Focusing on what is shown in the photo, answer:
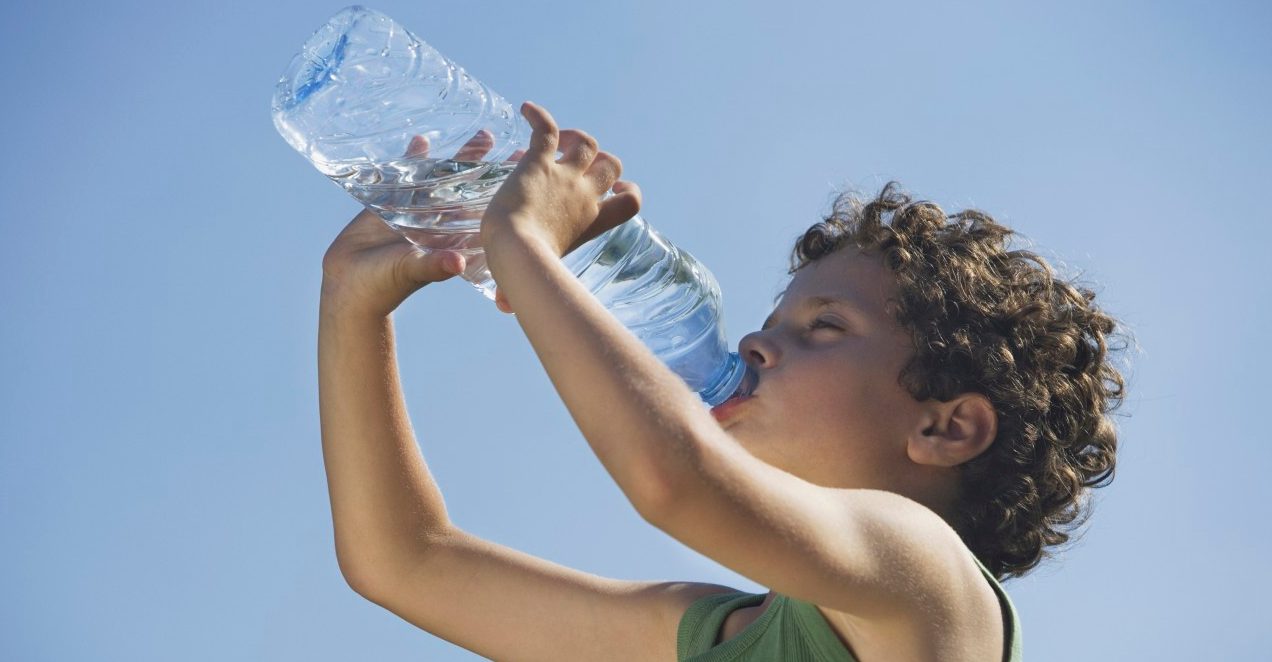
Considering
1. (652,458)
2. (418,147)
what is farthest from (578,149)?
(418,147)

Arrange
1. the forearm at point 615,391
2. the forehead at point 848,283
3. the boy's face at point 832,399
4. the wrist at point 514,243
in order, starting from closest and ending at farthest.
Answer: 1. the forearm at point 615,391
2. the wrist at point 514,243
3. the boy's face at point 832,399
4. the forehead at point 848,283

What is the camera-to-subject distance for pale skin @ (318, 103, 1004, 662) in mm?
1665

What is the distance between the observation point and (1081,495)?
9.41 feet

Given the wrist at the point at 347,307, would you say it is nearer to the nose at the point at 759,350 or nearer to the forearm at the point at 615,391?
the nose at the point at 759,350

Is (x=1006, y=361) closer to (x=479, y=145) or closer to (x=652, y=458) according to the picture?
(x=479, y=145)

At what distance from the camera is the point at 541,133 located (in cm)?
203

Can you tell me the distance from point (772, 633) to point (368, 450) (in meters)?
0.91

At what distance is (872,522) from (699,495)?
1.18 ft

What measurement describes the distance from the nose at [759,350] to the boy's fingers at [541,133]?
28.0 inches

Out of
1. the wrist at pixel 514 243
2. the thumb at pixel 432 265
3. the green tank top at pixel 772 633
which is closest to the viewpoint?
the wrist at pixel 514 243

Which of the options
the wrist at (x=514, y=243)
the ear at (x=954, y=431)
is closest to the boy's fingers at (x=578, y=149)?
the wrist at (x=514, y=243)

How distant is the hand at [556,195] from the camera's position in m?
1.91

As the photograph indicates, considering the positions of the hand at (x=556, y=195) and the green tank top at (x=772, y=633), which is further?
the green tank top at (x=772, y=633)

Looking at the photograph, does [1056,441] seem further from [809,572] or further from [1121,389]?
[809,572]
